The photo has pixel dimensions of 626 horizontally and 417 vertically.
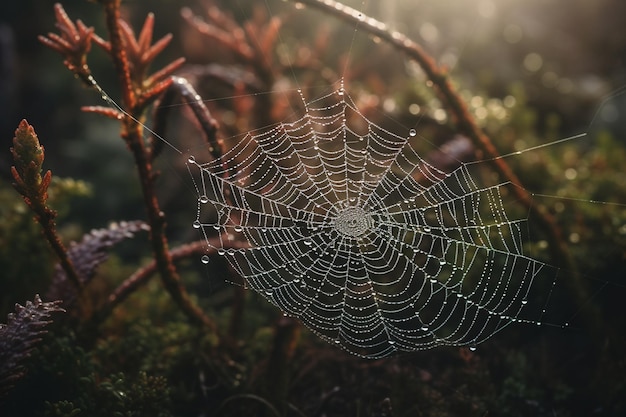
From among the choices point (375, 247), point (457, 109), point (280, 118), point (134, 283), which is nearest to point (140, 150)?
point (134, 283)

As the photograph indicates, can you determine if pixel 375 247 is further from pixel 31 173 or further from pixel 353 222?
pixel 31 173

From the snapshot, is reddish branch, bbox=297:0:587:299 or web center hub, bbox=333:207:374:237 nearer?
reddish branch, bbox=297:0:587:299

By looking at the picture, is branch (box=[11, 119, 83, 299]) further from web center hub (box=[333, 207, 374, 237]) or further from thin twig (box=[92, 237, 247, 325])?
web center hub (box=[333, 207, 374, 237])

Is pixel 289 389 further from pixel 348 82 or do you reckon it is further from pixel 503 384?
pixel 348 82

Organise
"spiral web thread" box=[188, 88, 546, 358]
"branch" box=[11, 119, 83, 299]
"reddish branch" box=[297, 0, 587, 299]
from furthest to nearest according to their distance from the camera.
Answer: "spiral web thread" box=[188, 88, 546, 358]
"reddish branch" box=[297, 0, 587, 299]
"branch" box=[11, 119, 83, 299]

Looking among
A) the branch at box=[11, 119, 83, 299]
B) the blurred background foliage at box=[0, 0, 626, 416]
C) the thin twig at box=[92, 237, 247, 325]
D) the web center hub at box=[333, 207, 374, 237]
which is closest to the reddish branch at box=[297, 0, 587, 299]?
the blurred background foliage at box=[0, 0, 626, 416]

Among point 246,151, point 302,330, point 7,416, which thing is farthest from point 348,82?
point 7,416

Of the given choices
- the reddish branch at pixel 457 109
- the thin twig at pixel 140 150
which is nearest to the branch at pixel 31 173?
the thin twig at pixel 140 150
